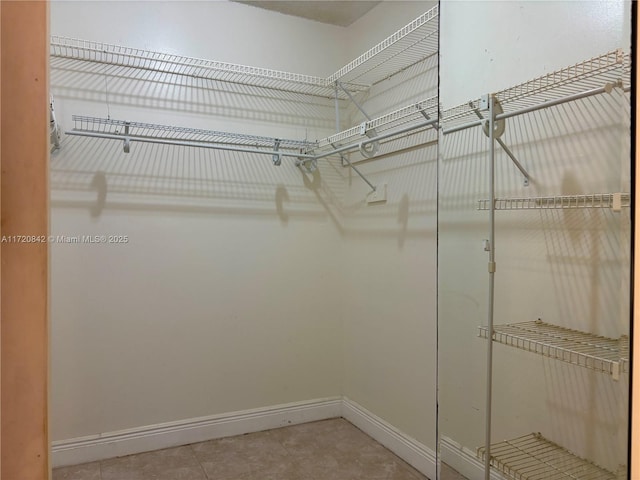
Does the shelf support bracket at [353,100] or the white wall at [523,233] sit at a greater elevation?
the shelf support bracket at [353,100]

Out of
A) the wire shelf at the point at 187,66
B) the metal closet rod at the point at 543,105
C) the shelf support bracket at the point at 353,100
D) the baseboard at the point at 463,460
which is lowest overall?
the baseboard at the point at 463,460

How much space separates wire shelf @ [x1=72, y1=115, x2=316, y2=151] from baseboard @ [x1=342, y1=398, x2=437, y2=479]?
5.24ft

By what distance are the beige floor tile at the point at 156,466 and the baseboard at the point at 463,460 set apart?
114cm

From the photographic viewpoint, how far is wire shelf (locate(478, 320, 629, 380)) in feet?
3.63

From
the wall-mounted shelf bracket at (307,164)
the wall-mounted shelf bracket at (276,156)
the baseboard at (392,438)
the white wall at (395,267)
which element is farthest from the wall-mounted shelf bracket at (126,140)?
the baseboard at (392,438)

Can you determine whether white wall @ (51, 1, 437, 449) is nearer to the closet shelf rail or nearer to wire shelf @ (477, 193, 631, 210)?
the closet shelf rail

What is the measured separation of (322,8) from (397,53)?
629 mm

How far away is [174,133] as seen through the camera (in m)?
2.29

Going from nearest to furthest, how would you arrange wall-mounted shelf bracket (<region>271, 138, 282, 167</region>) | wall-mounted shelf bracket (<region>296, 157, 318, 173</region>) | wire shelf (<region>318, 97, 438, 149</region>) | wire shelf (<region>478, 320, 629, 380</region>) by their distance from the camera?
1. wire shelf (<region>478, 320, 629, 380</region>)
2. wire shelf (<region>318, 97, 438, 149</region>)
3. wall-mounted shelf bracket (<region>271, 138, 282, 167</region>)
4. wall-mounted shelf bracket (<region>296, 157, 318, 173</region>)

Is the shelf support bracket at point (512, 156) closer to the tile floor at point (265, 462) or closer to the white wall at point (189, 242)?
the white wall at point (189, 242)

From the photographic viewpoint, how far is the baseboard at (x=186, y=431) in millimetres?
2076

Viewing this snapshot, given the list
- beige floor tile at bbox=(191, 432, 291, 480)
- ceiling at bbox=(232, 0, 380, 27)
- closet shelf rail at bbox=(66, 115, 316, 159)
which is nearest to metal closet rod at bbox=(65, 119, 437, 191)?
closet shelf rail at bbox=(66, 115, 316, 159)

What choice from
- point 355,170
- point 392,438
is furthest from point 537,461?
point 355,170

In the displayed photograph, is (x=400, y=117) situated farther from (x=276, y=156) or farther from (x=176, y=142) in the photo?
(x=176, y=142)
